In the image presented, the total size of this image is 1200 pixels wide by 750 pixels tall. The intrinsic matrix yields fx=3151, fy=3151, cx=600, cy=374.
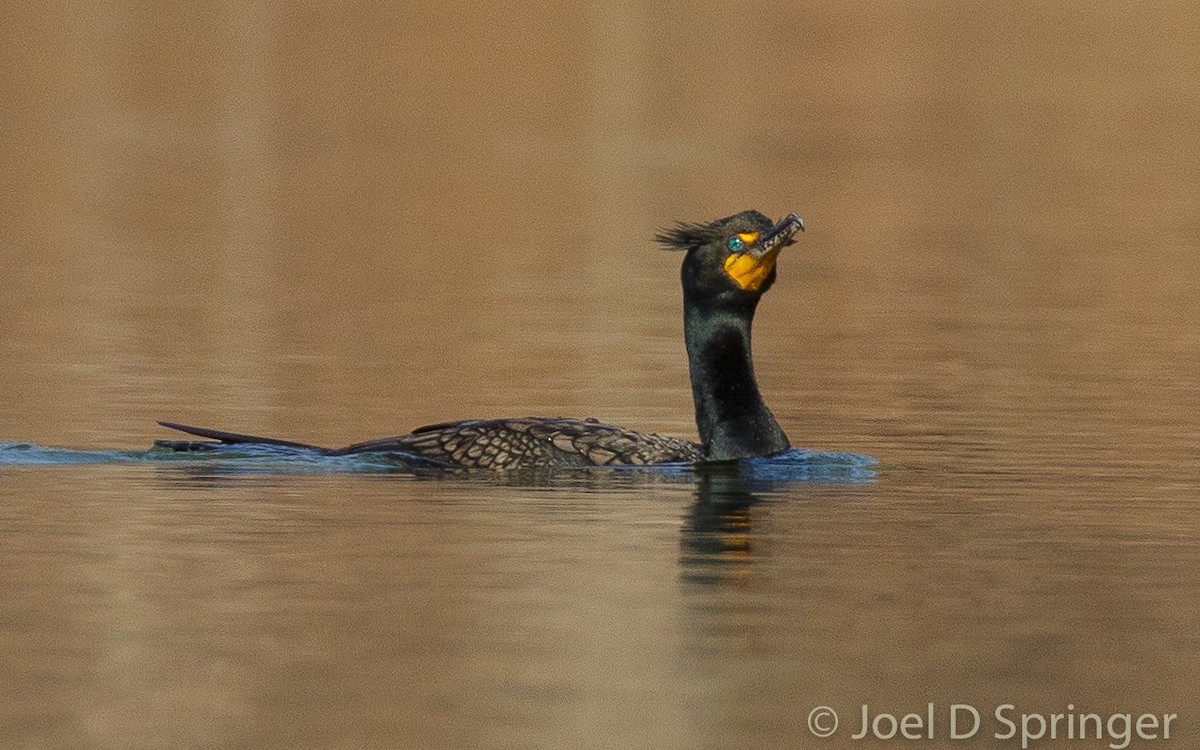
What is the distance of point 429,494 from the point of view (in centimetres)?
1769

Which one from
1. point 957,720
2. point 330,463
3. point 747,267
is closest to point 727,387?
point 747,267

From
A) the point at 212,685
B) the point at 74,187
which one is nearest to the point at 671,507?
the point at 212,685

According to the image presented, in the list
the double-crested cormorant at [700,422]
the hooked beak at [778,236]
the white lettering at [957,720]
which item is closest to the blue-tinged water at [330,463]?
the double-crested cormorant at [700,422]

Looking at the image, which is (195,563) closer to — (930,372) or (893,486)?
(893,486)

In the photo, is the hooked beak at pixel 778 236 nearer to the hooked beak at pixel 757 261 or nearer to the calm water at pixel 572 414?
the hooked beak at pixel 757 261

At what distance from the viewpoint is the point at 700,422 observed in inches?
751

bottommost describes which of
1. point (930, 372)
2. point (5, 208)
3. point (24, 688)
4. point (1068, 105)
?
point (24, 688)

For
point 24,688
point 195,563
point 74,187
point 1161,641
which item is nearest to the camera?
point 24,688

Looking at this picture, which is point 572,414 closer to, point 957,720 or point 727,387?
point 727,387

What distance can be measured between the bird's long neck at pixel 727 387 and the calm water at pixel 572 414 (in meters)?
0.39

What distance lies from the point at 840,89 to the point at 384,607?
62.7m

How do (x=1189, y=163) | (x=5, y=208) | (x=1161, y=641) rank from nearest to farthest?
(x=1161, y=641) < (x=5, y=208) < (x=1189, y=163)

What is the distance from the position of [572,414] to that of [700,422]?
350cm

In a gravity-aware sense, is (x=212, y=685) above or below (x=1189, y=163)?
below
